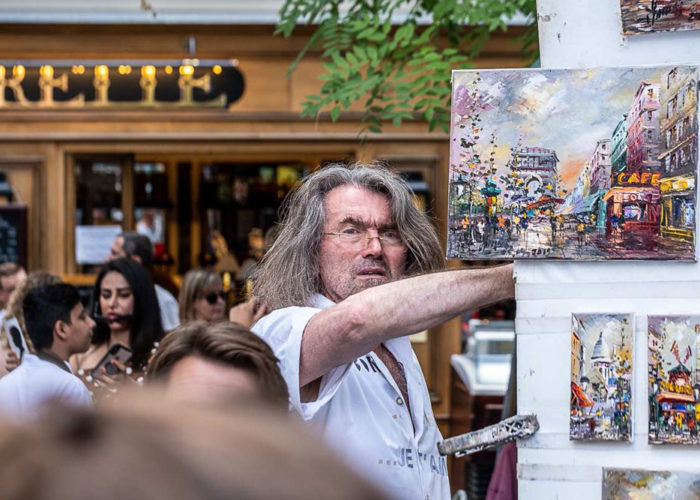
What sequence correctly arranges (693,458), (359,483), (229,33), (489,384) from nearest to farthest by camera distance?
(359,483) → (693,458) → (489,384) → (229,33)

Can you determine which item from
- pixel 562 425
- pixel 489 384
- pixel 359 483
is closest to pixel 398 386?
pixel 562 425

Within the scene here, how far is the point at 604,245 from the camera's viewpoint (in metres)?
1.86

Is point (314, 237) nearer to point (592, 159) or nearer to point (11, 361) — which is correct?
point (592, 159)

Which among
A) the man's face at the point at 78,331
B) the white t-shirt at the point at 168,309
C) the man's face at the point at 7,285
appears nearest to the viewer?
the man's face at the point at 78,331

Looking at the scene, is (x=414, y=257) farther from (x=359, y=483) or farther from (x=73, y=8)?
(x=73, y=8)

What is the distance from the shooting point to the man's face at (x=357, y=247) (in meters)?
2.48

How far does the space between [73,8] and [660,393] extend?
6.77 meters

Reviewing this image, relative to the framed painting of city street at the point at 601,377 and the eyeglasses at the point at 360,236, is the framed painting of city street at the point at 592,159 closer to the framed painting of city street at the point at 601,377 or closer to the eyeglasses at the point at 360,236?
the framed painting of city street at the point at 601,377

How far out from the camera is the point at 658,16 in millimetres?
1879

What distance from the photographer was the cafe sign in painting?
25.5ft

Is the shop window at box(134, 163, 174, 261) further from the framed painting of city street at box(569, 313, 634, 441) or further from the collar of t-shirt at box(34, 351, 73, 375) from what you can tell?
the framed painting of city street at box(569, 313, 634, 441)

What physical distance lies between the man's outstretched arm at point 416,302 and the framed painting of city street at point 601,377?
0.18m

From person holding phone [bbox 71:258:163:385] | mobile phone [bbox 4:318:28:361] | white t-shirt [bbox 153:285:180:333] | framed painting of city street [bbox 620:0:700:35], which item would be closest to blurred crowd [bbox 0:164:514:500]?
framed painting of city street [bbox 620:0:700:35]

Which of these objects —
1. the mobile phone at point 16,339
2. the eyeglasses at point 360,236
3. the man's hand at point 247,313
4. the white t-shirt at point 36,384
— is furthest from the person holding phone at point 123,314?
the eyeglasses at point 360,236
